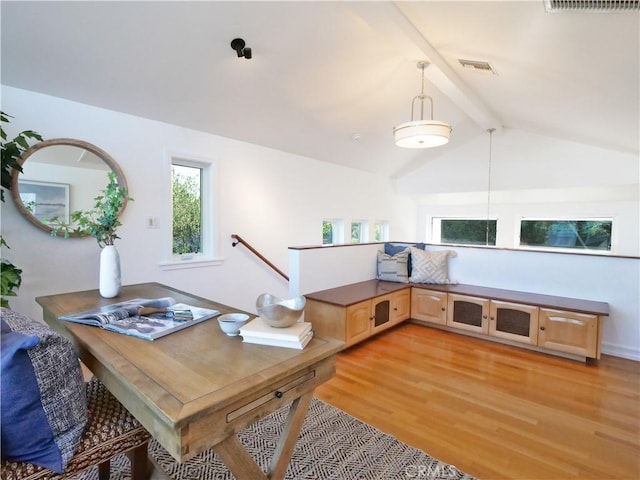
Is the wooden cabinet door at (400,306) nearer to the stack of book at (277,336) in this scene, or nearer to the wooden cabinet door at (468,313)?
the wooden cabinet door at (468,313)

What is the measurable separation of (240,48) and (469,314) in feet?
10.8

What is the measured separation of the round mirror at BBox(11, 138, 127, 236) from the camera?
2.39 metres

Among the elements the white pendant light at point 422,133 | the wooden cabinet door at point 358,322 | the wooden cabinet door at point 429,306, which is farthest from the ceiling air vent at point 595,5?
the wooden cabinet door at point 429,306

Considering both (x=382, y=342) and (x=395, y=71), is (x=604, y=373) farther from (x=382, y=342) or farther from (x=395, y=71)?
(x=395, y=71)

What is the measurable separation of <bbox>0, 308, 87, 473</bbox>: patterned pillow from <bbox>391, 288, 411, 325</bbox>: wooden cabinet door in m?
3.08

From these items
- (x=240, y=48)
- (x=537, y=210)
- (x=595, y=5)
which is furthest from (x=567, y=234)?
(x=240, y=48)

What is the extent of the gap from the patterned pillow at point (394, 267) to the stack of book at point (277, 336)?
9.66 ft

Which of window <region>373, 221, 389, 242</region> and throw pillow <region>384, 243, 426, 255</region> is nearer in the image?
throw pillow <region>384, 243, 426, 255</region>

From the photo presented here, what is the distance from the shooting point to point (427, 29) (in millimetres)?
2422

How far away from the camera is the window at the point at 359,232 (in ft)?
18.5

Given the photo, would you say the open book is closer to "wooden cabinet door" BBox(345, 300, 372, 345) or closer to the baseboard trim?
"wooden cabinet door" BBox(345, 300, 372, 345)

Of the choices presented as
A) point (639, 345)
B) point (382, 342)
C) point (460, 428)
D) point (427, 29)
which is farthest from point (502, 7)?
point (639, 345)

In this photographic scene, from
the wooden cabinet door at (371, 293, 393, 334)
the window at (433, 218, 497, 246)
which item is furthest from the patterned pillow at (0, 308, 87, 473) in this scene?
the window at (433, 218, 497, 246)

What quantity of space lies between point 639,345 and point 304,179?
13.0 ft
